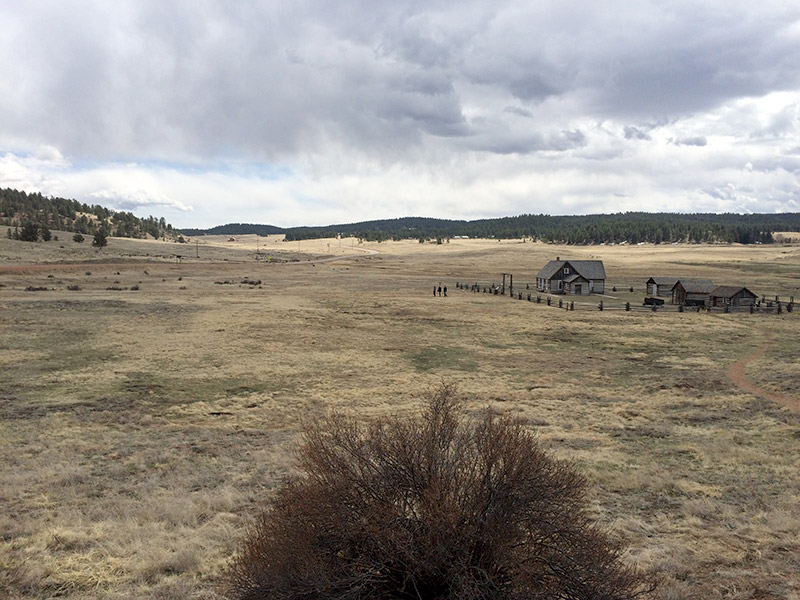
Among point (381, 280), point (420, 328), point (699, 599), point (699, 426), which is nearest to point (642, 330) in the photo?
point (420, 328)

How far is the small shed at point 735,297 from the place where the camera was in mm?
48906

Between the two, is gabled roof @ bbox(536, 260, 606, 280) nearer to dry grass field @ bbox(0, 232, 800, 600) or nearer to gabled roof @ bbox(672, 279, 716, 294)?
gabled roof @ bbox(672, 279, 716, 294)

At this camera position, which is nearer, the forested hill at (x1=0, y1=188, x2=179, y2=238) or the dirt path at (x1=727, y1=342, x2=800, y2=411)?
the dirt path at (x1=727, y1=342, x2=800, y2=411)

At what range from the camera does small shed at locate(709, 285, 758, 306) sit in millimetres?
48906

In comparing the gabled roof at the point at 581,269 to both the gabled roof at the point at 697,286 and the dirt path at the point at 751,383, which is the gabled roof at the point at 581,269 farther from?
the dirt path at the point at 751,383

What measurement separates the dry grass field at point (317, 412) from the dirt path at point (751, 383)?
17 centimetres

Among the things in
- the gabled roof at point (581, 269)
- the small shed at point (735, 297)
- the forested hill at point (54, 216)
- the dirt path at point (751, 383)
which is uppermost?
the forested hill at point (54, 216)

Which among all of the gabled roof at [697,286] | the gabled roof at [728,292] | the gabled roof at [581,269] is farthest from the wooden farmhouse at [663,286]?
the gabled roof at [581,269]

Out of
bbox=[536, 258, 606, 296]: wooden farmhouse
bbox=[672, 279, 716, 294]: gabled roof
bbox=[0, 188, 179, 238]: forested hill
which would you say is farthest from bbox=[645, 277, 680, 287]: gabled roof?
bbox=[0, 188, 179, 238]: forested hill

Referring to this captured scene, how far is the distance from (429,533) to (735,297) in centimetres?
5393

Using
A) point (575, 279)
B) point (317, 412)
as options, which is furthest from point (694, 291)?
point (317, 412)

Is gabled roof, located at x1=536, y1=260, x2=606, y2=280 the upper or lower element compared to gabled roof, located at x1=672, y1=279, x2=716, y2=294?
upper

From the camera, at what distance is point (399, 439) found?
607 cm

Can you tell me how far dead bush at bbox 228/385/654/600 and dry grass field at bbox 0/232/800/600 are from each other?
10.2 feet
